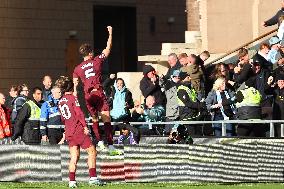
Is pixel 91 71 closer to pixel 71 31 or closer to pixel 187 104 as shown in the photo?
pixel 187 104

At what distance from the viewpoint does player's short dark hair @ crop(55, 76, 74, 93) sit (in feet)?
78.2

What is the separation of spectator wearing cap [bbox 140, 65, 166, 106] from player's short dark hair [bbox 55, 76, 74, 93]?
590 centimetres

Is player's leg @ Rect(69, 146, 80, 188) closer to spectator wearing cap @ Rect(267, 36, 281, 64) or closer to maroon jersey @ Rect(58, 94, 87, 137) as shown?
maroon jersey @ Rect(58, 94, 87, 137)

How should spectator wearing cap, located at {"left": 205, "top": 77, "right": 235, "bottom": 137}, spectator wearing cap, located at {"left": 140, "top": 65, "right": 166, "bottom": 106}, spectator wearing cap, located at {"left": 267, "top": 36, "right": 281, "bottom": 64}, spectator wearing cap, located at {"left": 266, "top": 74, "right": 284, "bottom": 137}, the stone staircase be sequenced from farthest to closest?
the stone staircase, spectator wearing cap, located at {"left": 267, "top": 36, "right": 281, "bottom": 64}, spectator wearing cap, located at {"left": 140, "top": 65, "right": 166, "bottom": 106}, spectator wearing cap, located at {"left": 266, "top": 74, "right": 284, "bottom": 137}, spectator wearing cap, located at {"left": 205, "top": 77, "right": 235, "bottom": 137}

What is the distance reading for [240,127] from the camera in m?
26.7

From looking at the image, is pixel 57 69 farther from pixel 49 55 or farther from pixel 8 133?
pixel 8 133

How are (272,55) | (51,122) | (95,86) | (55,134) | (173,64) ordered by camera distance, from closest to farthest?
(95,86) < (55,134) < (51,122) < (272,55) < (173,64)

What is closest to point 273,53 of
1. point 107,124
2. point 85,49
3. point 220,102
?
point 220,102

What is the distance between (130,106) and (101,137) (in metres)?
4.30

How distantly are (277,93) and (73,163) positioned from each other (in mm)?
5877

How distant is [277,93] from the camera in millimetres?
28391

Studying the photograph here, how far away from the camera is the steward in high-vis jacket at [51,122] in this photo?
95.6 ft

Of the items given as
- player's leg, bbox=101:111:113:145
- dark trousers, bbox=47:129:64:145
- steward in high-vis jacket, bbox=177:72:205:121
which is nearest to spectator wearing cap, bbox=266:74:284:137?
steward in high-vis jacket, bbox=177:72:205:121

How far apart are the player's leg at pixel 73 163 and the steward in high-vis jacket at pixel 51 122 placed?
15.4 feet
